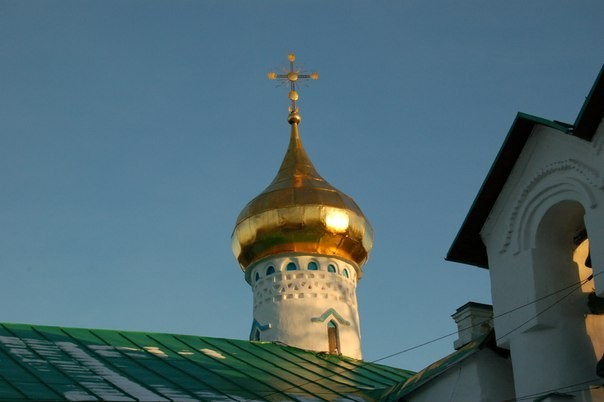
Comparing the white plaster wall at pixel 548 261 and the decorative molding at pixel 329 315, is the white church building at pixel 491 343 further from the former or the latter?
the decorative molding at pixel 329 315

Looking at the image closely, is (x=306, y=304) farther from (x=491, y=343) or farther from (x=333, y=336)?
(x=491, y=343)

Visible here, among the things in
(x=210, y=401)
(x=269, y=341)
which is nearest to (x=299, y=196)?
(x=269, y=341)

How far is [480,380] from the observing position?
12.9 meters

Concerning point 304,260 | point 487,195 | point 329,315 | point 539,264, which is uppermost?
point 304,260

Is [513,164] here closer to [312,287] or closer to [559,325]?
[559,325]

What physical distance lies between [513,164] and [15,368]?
244 inches

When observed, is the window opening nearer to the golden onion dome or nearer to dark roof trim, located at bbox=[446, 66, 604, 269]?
the golden onion dome

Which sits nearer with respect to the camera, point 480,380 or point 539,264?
point 539,264

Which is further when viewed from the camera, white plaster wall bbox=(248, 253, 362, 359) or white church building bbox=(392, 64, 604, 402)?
white plaster wall bbox=(248, 253, 362, 359)

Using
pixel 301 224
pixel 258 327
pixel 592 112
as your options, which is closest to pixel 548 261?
pixel 592 112

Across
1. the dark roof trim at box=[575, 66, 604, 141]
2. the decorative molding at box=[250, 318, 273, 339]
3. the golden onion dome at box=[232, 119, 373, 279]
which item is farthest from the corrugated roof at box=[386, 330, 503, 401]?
the golden onion dome at box=[232, 119, 373, 279]

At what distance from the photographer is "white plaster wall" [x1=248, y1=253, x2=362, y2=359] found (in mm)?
19547

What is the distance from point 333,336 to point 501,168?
766cm

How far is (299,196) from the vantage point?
20.3m
